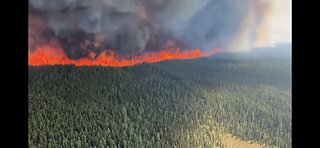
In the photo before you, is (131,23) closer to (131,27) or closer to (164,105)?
(131,27)

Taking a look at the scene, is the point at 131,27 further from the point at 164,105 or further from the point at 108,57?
the point at 164,105

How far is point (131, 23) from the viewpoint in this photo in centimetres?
180

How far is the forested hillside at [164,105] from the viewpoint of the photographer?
1.78 meters

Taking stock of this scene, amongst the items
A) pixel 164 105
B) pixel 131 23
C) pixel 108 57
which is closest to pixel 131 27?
pixel 131 23

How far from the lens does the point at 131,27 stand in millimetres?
1805

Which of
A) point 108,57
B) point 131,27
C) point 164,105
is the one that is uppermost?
point 131,27

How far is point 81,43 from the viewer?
180 cm

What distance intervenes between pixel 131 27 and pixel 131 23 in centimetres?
2

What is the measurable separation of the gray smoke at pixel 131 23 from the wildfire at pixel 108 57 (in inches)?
1.0

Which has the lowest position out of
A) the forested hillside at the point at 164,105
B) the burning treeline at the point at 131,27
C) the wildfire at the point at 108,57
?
the forested hillside at the point at 164,105

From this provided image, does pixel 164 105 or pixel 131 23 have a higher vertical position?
pixel 131 23

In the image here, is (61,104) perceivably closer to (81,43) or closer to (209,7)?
(81,43)

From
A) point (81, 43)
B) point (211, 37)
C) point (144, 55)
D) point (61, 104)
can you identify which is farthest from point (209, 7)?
point (61, 104)

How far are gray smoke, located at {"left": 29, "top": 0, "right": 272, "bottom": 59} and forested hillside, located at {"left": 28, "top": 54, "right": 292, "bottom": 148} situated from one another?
92mm
